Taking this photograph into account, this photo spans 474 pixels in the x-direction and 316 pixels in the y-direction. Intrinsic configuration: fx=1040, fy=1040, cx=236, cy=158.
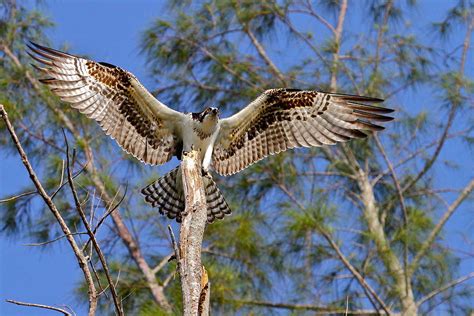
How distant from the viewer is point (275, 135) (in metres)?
6.91

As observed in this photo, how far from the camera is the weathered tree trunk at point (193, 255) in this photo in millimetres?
4070

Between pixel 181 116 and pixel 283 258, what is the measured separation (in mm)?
4683

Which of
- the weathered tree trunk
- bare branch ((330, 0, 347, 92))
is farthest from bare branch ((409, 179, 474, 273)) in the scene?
the weathered tree trunk

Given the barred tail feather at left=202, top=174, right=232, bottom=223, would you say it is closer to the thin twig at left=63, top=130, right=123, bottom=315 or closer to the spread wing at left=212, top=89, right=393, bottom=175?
the spread wing at left=212, top=89, right=393, bottom=175

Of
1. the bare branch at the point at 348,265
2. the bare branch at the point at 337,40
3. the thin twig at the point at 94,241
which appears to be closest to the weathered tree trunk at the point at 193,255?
the thin twig at the point at 94,241

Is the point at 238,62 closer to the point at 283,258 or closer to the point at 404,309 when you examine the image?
the point at 283,258

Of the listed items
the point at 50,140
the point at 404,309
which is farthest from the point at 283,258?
the point at 50,140

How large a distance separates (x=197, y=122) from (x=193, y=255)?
2.36 meters

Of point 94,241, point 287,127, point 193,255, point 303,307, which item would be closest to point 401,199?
point 303,307

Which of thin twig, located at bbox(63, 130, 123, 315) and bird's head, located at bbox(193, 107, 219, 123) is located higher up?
bird's head, located at bbox(193, 107, 219, 123)

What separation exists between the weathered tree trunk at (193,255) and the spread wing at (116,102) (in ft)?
4.63

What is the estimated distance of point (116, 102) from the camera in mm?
6582

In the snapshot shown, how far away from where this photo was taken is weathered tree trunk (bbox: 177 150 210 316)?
13.4ft

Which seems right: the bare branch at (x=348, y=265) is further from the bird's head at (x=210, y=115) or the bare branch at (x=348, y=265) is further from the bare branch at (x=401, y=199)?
the bird's head at (x=210, y=115)
